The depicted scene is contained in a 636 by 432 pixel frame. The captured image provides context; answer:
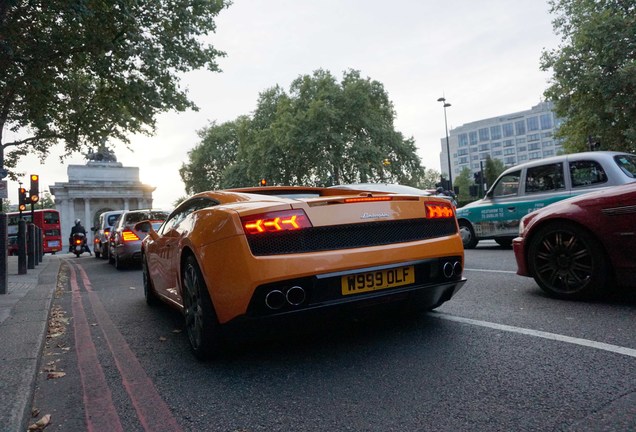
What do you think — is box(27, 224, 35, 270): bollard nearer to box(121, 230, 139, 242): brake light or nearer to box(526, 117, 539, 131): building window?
box(121, 230, 139, 242): brake light

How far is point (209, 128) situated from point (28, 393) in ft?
238

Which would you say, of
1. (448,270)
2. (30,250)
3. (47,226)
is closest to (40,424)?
(448,270)

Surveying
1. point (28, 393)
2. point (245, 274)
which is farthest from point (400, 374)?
point (28, 393)

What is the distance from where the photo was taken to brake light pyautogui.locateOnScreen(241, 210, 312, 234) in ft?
9.83

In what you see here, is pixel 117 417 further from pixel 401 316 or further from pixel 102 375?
pixel 401 316

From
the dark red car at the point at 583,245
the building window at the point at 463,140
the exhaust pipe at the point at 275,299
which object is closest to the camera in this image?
the exhaust pipe at the point at 275,299

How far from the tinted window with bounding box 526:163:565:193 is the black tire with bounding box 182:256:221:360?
7.16 m

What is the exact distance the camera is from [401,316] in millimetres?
4254

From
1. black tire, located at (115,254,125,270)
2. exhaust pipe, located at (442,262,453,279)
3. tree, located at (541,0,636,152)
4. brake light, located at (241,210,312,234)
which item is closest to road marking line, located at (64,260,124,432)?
brake light, located at (241,210,312,234)

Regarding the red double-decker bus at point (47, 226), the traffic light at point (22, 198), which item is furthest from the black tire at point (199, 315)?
the red double-decker bus at point (47, 226)

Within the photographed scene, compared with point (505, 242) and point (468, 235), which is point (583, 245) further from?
point (505, 242)

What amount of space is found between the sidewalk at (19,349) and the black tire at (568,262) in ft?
14.4

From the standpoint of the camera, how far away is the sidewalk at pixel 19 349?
2.54 metres

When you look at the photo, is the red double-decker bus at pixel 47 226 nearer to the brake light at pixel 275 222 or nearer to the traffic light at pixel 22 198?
A: the traffic light at pixel 22 198
